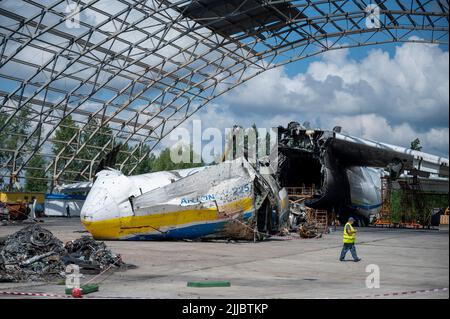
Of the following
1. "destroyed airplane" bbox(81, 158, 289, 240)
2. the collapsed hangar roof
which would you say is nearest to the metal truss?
the collapsed hangar roof

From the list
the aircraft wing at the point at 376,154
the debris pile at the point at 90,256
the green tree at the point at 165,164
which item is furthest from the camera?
the green tree at the point at 165,164

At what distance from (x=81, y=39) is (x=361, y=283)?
1225 inches

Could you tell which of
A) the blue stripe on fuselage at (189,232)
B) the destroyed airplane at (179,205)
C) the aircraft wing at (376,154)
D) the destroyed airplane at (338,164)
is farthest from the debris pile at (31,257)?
the aircraft wing at (376,154)

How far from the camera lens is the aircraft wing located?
30.4 meters

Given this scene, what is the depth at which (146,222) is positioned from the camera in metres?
19.4

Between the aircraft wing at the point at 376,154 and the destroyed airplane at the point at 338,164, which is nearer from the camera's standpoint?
the aircraft wing at the point at 376,154

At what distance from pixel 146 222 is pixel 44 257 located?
7.36m

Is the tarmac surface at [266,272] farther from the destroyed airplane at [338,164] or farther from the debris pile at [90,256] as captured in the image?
the destroyed airplane at [338,164]

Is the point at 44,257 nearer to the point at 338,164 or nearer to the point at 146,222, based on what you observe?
the point at 146,222

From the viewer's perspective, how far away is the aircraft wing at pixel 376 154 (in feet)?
99.9

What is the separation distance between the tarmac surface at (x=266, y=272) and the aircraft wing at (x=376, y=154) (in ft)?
39.7

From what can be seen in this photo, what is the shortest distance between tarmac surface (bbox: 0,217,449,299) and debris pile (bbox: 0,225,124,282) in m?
0.58

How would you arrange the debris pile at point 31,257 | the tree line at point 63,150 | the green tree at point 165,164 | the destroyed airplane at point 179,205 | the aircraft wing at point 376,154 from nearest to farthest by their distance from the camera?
the debris pile at point 31,257 < the destroyed airplane at point 179,205 < the aircraft wing at point 376,154 < the tree line at point 63,150 < the green tree at point 165,164

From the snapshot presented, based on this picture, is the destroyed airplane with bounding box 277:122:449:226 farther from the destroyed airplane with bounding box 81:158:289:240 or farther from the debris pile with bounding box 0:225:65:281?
the debris pile with bounding box 0:225:65:281
